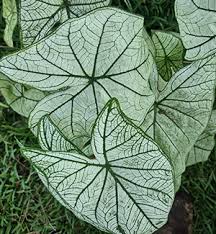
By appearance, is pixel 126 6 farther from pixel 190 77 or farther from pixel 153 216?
pixel 153 216

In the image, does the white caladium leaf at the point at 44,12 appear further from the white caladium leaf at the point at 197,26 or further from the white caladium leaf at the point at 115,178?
the white caladium leaf at the point at 115,178

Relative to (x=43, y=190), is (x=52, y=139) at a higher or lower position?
higher

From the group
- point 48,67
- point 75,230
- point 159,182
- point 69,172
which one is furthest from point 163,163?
point 75,230

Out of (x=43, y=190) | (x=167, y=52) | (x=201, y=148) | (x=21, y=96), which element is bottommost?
(x=43, y=190)

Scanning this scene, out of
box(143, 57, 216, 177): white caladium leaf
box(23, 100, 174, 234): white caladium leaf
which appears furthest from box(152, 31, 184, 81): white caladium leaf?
box(23, 100, 174, 234): white caladium leaf

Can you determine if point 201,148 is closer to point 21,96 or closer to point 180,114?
point 180,114

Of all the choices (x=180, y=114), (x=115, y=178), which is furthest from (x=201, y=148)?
(x=115, y=178)
